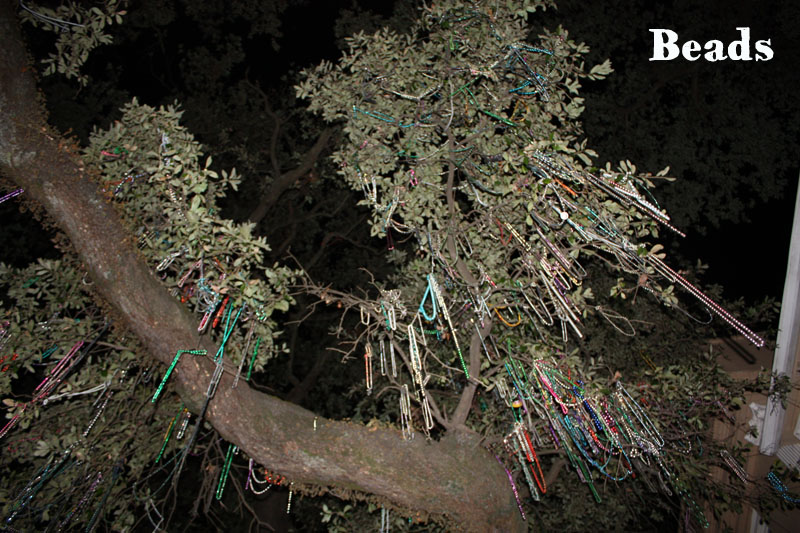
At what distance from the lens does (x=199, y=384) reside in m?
4.31

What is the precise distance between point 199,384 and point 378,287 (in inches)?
63.2

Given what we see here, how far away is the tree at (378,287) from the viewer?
4352 millimetres

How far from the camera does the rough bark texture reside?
4.25 metres

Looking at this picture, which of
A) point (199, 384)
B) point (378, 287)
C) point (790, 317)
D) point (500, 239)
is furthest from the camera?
point (790, 317)

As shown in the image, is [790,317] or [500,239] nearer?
[500,239]

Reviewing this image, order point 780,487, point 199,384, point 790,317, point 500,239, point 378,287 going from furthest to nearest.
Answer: point 790,317, point 780,487, point 500,239, point 378,287, point 199,384

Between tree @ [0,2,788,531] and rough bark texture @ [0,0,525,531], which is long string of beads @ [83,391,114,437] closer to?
tree @ [0,2,788,531]

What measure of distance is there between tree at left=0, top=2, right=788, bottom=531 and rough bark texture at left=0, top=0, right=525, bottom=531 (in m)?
0.02

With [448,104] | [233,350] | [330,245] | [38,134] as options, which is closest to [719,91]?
[448,104]

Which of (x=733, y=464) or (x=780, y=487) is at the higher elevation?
(x=733, y=464)

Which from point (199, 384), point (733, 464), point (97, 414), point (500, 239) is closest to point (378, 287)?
point (500, 239)

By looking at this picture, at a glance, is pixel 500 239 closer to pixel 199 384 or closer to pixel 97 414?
pixel 199 384

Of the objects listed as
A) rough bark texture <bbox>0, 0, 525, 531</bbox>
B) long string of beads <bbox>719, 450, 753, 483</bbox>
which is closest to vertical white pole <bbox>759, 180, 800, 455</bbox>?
long string of beads <bbox>719, 450, 753, 483</bbox>

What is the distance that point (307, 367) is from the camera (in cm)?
1197
